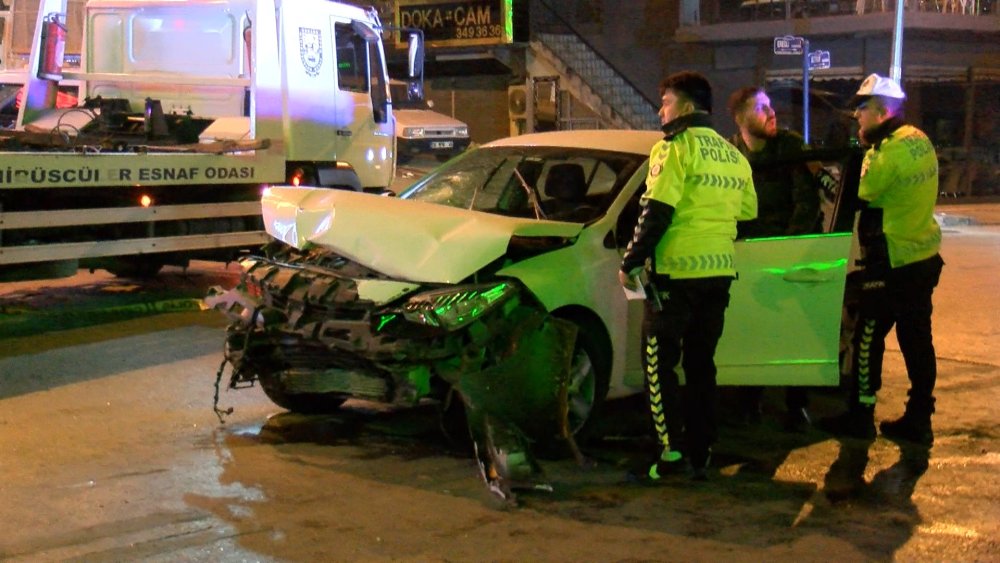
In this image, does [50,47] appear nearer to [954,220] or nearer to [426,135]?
[426,135]

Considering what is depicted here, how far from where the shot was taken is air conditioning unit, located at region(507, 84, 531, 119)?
26.8 m

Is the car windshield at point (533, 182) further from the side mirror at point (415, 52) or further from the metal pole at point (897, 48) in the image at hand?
the metal pole at point (897, 48)

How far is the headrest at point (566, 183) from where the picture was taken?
21.0 ft

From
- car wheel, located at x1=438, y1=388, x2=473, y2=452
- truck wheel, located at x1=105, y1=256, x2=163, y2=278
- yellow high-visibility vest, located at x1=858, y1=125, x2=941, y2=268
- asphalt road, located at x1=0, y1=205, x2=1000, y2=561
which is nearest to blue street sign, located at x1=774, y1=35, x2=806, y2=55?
truck wheel, located at x1=105, y1=256, x2=163, y2=278

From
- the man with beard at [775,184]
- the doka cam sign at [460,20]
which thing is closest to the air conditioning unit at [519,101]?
the doka cam sign at [460,20]

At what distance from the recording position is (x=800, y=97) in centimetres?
2641

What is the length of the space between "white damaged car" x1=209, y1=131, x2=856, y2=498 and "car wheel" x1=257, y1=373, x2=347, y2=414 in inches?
0.5

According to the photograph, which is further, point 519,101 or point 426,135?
point 519,101

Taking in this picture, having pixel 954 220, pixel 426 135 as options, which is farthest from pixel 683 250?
Answer: pixel 426 135

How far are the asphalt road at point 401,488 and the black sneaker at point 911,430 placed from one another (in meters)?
0.08

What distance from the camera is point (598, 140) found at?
6809 millimetres

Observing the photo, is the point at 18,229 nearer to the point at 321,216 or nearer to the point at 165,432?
the point at 165,432

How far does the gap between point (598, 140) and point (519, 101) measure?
20.4 m

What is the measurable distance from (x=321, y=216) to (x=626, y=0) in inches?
884
